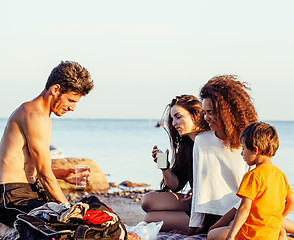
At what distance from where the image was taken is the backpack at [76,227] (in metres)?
4.41

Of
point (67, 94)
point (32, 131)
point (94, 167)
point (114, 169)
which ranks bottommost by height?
point (114, 169)

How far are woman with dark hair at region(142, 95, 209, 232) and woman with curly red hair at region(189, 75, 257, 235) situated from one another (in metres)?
0.60

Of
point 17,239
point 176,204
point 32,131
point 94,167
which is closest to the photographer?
point 17,239

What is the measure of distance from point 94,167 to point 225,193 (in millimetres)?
6221

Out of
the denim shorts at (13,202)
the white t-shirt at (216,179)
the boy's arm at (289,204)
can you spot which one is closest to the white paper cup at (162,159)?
the white t-shirt at (216,179)

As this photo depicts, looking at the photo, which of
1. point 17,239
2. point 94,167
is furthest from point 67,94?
point 94,167

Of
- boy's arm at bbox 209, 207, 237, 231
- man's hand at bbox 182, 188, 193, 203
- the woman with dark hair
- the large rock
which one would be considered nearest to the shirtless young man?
the woman with dark hair

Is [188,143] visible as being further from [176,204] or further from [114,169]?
[114,169]

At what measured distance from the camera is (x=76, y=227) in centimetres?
451

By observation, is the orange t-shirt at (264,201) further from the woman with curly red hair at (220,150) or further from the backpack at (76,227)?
the backpack at (76,227)

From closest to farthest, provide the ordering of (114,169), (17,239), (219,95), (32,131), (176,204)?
(17,239), (32,131), (219,95), (176,204), (114,169)

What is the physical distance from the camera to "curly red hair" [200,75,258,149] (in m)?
5.34

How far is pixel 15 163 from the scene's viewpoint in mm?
5051

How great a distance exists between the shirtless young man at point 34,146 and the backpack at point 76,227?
41 cm
